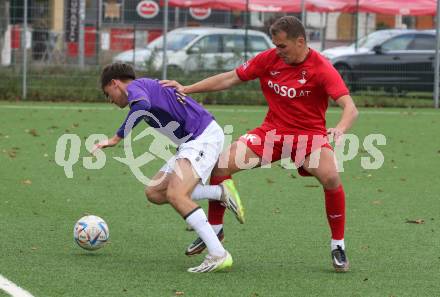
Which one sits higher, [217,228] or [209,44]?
[209,44]

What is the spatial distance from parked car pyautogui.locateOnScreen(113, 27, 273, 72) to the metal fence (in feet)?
0.08

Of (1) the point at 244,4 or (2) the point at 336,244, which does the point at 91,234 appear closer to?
(2) the point at 336,244

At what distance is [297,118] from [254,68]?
50 cm

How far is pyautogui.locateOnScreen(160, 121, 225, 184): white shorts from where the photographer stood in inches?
305

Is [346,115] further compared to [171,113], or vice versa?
[171,113]

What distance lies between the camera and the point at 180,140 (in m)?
7.98

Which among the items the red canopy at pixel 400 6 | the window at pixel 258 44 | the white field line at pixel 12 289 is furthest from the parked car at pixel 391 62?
the white field line at pixel 12 289

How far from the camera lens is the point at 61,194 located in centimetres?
1126

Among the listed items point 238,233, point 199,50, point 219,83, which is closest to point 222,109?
point 199,50

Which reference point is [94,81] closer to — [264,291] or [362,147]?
[362,147]

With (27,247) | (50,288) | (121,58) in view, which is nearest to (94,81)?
(121,58)

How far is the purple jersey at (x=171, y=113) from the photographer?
7688 millimetres

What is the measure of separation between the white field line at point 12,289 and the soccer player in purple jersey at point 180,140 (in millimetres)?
1124

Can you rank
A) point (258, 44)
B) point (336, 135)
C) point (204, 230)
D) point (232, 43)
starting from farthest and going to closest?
point (258, 44), point (232, 43), point (204, 230), point (336, 135)
